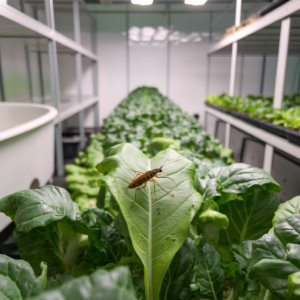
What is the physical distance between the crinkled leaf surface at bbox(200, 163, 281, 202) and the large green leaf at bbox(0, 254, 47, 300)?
51 cm

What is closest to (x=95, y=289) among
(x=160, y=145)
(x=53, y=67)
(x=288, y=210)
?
(x=288, y=210)

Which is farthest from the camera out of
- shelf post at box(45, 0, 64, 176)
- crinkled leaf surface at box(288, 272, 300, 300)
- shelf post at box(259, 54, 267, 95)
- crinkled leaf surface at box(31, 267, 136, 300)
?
shelf post at box(259, 54, 267, 95)

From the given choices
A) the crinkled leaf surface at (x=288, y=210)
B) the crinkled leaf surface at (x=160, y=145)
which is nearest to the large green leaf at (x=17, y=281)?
the crinkled leaf surface at (x=288, y=210)

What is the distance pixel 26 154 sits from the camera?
140 cm

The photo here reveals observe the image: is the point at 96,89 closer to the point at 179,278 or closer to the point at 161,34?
the point at 161,34

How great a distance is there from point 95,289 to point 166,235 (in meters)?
0.37

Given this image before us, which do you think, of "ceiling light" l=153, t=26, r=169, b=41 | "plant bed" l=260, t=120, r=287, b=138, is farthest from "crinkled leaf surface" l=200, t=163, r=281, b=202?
"ceiling light" l=153, t=26, r=169, b=41

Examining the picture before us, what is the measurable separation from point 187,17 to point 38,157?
590 cm

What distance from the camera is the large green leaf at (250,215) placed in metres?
0.96

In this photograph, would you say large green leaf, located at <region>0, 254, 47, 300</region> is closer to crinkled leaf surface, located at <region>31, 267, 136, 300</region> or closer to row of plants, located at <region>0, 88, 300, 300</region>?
row of plants, located at <region>0, 88, 300, 300</region>

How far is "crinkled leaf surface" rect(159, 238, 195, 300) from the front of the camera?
73cm

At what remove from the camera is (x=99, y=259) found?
2.86 feet

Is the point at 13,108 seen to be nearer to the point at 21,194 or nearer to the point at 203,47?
the point at 21,194

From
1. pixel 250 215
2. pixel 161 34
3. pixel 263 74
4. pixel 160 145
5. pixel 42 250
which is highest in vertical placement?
pixel 161 34
